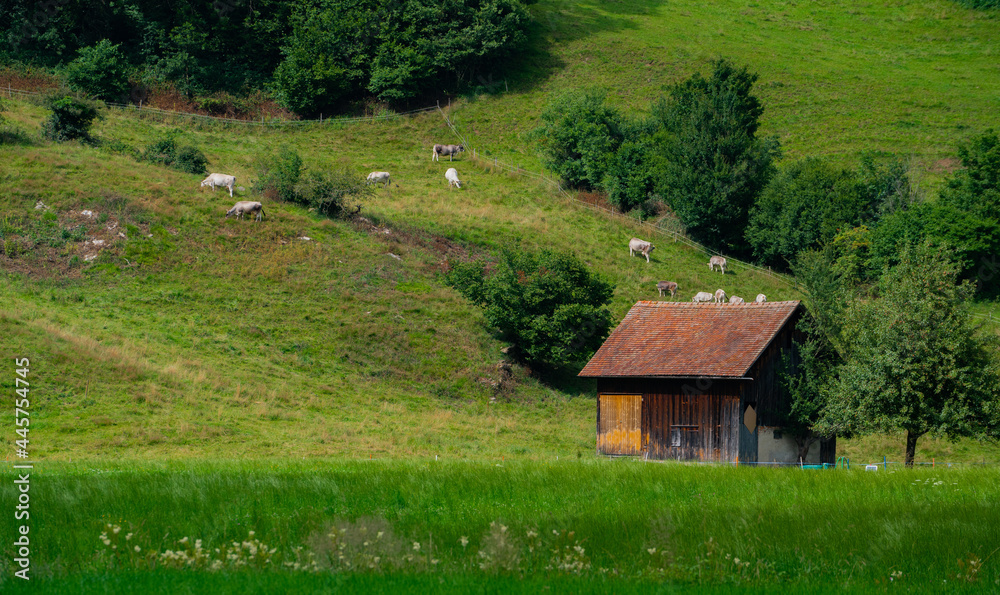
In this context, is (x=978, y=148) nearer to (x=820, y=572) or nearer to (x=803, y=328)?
(x=803, y=328)

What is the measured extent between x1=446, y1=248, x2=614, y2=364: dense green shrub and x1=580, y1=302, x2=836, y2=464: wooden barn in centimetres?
755

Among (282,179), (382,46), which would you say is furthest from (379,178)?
(382,46)

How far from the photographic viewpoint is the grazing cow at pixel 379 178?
62250 mm

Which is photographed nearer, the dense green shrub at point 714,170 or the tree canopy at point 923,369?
the tree canopy at point 923,369

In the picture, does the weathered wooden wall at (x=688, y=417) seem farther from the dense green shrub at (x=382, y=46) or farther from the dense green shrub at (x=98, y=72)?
the dense green shrub at (x=98, y=72)

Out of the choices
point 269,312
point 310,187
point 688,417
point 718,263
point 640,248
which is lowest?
point 718,263

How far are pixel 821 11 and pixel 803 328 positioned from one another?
8278cm

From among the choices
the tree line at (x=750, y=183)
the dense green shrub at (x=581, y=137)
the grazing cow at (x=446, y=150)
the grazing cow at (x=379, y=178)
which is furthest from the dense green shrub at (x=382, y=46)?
the grazing cow at (x=379, y=178)

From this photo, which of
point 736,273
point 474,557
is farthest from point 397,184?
point 474,557

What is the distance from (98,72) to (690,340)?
Answer: 60.4 m

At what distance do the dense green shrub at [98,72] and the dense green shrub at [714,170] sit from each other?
1825 inches

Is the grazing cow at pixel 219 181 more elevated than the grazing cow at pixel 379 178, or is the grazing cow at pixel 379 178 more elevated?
the grazing cow at pixel 219 181

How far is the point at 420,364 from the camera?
135 ft

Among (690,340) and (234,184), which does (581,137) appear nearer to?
(234,184)
